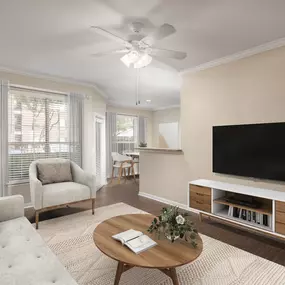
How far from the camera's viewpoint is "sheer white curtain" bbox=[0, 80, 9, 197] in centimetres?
359

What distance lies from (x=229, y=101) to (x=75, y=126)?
120 inches

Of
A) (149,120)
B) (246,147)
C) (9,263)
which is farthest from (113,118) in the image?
(9,263)

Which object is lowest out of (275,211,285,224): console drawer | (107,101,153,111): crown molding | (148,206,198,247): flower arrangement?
(275,211,285,224): console drawer

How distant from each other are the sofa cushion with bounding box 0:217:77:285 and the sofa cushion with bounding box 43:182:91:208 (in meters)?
1.06

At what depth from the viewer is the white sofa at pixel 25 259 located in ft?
4.29

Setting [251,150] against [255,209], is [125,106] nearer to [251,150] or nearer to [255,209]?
[251,150]

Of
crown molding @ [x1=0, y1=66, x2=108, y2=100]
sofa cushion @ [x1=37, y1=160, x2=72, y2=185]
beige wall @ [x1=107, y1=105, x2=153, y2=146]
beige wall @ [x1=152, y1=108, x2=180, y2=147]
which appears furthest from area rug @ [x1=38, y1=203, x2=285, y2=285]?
beige wall @ [x1=152, y1=108, x2=180, y2=147]

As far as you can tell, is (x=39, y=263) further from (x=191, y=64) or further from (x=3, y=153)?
(x=191, y=64)

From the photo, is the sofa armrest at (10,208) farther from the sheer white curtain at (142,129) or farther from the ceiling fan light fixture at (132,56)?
the sheer white curtain at (142,129)

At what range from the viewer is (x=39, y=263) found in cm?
148

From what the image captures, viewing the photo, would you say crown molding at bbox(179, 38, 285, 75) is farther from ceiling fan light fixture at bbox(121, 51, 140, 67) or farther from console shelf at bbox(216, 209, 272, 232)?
console shelf at bbox(216, 209, 272, 232)

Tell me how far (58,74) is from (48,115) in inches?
33.5

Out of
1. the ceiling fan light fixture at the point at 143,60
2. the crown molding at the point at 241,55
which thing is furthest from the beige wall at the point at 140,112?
the ceiling fan light fixture at the point at 143,60

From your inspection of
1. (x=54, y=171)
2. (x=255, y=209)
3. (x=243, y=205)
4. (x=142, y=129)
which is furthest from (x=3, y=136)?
(x=142, y=129)
